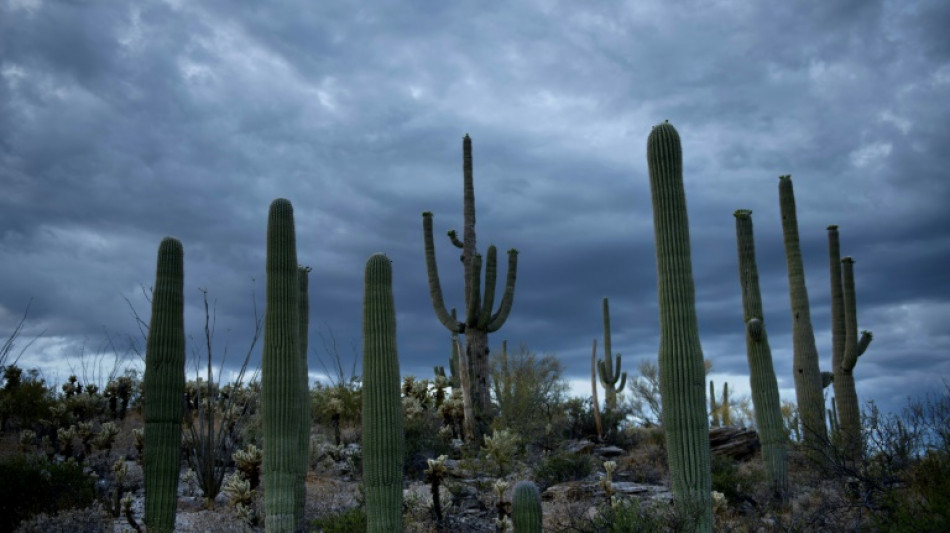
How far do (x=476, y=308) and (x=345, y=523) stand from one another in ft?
24.8

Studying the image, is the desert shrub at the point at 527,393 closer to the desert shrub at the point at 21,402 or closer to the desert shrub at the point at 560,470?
the desert shrub at the point at 560,470

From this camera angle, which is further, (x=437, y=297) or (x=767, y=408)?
(x=437, y=297)

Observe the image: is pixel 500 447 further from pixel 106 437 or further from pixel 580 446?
pixel 106 437

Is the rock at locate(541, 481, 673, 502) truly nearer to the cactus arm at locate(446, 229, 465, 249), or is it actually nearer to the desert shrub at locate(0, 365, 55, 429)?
the cactus arm at locate(446, 229, 465, 249)

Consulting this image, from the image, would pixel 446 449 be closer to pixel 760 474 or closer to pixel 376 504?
pixel 760 474

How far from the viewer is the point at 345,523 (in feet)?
30.1

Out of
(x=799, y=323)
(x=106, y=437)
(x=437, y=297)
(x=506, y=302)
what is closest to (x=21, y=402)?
(x=106, y=437)

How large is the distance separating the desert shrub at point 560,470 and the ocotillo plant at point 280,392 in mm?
5196

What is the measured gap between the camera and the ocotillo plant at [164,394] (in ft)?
30.7

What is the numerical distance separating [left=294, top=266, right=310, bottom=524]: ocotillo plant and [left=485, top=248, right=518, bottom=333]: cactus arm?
19.2ft

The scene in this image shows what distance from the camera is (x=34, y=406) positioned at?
658 inches

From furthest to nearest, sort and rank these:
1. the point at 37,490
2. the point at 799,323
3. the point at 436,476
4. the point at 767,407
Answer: the point at 799,323
the point at 767,407
the point at 37,490
the point at 436,476

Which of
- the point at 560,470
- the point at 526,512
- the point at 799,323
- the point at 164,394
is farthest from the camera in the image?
the point at 799,323

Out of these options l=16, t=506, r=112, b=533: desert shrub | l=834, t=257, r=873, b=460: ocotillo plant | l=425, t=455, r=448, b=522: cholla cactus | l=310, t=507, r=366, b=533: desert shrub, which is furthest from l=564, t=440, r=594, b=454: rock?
l=16, t=506, r=112, b=533: desert shrub
